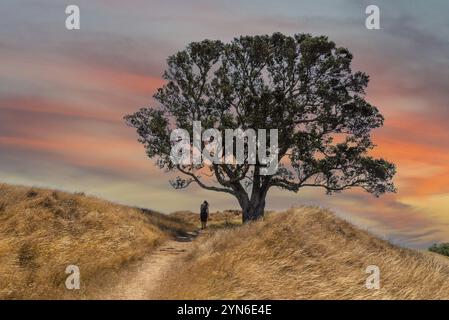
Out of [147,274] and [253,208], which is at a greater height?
[253,208]

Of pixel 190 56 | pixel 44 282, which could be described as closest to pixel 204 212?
pixel 190 56

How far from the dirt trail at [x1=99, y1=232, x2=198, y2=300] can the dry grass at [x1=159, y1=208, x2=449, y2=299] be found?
98cm

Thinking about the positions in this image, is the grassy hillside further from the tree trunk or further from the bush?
the bush

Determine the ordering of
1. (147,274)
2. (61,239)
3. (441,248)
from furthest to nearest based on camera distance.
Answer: (441,248) → (61,239) → (147,274)

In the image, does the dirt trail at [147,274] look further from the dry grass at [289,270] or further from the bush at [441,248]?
the bush at [441,248]

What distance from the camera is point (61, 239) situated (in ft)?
97.8

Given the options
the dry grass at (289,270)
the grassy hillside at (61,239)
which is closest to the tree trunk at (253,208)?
the grassy hillside at (61,239)

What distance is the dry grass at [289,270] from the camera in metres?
20.8

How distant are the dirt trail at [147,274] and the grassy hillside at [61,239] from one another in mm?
674

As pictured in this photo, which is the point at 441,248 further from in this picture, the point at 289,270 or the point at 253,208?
the point at 289,270

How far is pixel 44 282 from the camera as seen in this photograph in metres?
25.3

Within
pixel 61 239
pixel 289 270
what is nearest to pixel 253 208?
pixel 61 239

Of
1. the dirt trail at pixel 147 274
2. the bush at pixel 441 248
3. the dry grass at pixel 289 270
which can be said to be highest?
the dry grass at pixel 289 270

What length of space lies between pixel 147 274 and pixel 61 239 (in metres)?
6.35
